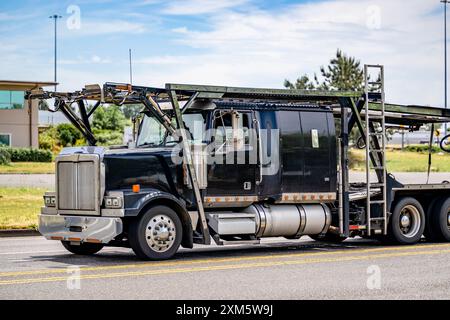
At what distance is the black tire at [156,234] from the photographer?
13.9 m

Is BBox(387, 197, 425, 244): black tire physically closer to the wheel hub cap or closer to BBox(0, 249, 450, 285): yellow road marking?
the wheel hub cap

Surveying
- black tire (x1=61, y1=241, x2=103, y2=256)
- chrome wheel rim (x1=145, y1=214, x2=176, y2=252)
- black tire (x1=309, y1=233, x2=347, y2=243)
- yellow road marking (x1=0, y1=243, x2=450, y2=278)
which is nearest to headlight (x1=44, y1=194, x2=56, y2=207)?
black tire (x1=61, y1=241, x2=103, y2=256)

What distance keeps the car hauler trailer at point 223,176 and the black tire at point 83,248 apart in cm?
2

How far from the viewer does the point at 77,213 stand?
1443cm

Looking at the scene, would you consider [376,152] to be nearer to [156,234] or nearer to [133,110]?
[156,234]

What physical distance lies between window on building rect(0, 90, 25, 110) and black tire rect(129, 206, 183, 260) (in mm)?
60351

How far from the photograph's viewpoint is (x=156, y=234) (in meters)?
14.1

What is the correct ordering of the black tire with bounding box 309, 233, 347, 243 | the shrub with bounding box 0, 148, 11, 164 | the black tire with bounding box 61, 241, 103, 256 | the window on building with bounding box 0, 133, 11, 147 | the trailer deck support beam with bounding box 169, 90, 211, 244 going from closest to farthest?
1. the trailer deck support beam with bounding box 169, 90, 211, 244
2. the black tire with bounding box 61, 241, 103, 256
3. the black tire with bounding box 309, 233, 347, 243
4. the shrub with bounding box 0, 148, 11, 164
5. the window on building with bounding box 0, 133, 11, 147

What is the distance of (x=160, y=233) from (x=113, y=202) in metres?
0.87

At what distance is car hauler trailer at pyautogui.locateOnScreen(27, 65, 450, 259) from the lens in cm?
1419

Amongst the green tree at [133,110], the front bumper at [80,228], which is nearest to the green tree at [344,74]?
the green tree at [133,110]

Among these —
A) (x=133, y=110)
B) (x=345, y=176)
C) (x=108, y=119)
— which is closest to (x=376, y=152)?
(x=345, y=176)
